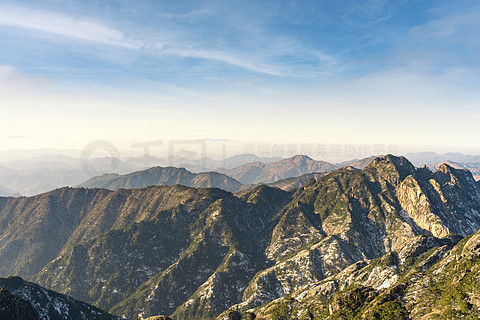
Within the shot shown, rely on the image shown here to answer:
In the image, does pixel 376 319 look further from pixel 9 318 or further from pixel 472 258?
pixel 9 318

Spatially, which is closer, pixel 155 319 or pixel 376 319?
pixel 376 319

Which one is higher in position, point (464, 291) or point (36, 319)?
point (464, 291)

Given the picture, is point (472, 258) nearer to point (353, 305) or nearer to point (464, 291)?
point (464, 291)

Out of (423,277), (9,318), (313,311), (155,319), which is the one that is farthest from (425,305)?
(9,318)

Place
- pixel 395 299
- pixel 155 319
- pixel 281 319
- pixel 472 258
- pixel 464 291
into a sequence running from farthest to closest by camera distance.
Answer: pixel 281 319 → pixel 155 319 → pixel 472 258 → pixel 395 299 → pixel 464 291

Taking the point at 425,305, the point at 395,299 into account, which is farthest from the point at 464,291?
the point at 395,299

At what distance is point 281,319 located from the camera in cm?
19900

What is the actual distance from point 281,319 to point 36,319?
164 m

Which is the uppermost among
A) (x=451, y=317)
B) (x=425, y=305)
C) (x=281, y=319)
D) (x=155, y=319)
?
(x=451, y=317)

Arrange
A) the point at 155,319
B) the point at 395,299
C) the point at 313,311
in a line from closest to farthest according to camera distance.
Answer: the point at 395,299, the point at 155,319, the point at 313,311

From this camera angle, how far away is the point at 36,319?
6127 inches

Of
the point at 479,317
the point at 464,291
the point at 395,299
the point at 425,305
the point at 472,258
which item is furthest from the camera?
the point at 472,258

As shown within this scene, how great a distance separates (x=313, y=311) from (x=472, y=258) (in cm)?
10352

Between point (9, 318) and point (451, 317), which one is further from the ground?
point (451, 317)
